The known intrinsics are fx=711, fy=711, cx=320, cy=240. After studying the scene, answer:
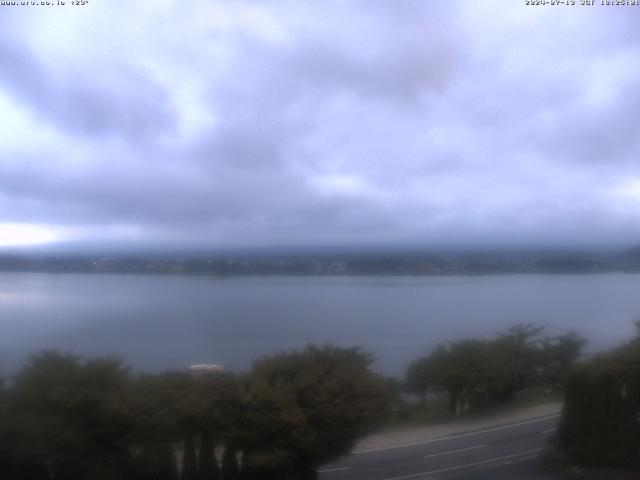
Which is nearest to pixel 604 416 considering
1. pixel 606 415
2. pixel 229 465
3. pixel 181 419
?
pixel 606 415

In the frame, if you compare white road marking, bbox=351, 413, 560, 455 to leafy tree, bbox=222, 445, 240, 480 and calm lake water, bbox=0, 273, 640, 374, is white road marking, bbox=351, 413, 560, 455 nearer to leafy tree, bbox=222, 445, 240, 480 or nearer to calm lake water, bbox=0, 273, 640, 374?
calm lake water, bbox=0, 273, 640, 374

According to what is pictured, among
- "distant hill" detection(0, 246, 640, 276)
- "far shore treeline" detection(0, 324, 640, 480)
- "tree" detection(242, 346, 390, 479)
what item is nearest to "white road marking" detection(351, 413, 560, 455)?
"far shore treeline" detection(0, 324, 640, 480)

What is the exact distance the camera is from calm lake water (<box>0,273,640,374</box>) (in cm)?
1975

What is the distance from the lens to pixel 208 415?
12008 mm

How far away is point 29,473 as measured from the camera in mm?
11219

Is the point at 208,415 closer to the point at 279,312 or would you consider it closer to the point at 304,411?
the point at 304,411

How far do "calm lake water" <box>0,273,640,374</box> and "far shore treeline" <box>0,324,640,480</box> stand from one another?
2.71 metres

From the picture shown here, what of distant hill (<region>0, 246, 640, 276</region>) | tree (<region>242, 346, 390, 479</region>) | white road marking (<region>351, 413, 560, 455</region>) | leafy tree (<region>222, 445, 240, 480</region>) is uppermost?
distant hill (<region>0, 246, 640, 276</region>)

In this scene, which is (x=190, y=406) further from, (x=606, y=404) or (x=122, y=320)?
(x=122, y=320)

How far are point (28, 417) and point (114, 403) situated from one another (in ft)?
4.19

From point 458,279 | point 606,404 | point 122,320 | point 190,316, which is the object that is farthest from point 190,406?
point 458,279

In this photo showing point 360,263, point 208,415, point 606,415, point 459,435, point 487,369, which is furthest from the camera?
point 360,263

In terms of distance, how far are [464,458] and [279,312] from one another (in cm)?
1429

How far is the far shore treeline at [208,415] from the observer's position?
440 inches
